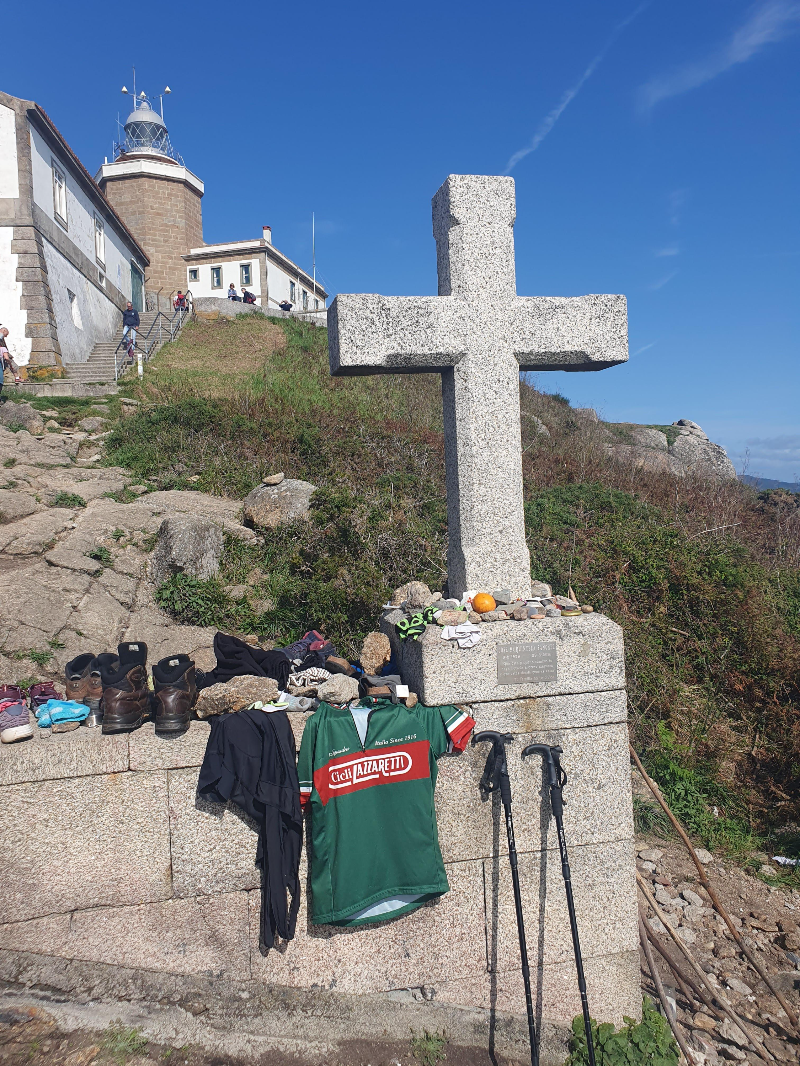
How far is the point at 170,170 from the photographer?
31.2 m

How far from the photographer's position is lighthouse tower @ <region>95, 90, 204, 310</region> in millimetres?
31141

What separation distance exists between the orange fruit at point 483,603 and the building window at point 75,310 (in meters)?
19.7

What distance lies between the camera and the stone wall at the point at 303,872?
9.38ft

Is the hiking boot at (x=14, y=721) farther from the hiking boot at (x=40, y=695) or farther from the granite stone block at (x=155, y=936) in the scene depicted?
the granite stone block at (x=155, y=936)

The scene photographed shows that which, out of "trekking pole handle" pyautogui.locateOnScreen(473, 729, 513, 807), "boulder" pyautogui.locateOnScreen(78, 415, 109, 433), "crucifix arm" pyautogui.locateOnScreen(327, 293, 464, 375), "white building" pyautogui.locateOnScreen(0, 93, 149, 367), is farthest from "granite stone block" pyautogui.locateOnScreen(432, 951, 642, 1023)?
"white building" pyautogui.locateOnScreen(0, 93, 149, 367)

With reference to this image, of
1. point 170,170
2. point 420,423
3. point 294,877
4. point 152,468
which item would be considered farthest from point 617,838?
point 170,170

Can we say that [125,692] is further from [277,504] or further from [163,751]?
[277,504]

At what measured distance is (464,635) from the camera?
328cm

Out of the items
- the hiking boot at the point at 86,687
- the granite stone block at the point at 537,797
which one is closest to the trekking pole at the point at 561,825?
the granite stone block at the point at 537,797

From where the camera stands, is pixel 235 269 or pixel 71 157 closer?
pixel 71 157

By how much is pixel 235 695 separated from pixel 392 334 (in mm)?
1967

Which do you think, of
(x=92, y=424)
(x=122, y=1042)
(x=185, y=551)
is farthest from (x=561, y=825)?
(x=92, y=424)

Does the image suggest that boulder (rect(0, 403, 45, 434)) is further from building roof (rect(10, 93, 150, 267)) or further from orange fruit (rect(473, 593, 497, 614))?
orange fruit (rect(473, 593, 497, 614))

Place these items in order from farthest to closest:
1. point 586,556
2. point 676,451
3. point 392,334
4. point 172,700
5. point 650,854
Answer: point 676,451, point 586,556, point 650,854, point 392,334, point 172,700
